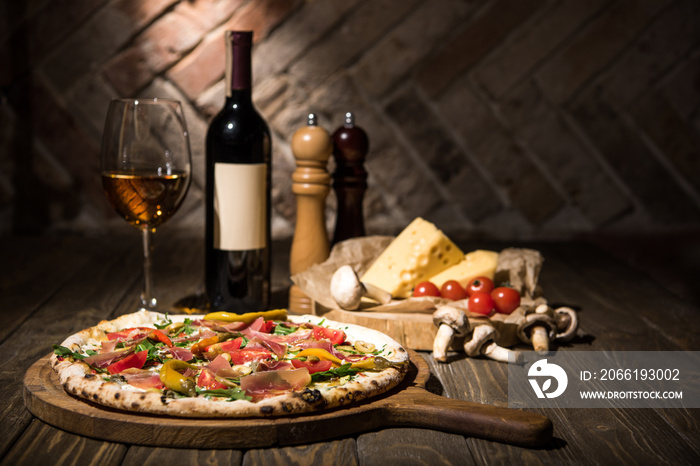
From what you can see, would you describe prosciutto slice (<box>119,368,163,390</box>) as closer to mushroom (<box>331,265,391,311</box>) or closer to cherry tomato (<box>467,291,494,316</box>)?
mushroom (<box>331,265,391,311</box>)

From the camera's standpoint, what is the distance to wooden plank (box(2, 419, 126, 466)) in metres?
0.70

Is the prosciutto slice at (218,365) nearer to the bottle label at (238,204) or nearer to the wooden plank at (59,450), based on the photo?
the wooden plank at (59,450)

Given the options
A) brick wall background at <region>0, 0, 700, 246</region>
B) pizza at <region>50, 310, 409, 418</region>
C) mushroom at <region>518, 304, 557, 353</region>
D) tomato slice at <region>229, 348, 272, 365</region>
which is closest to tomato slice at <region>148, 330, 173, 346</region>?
pizza at <region>50, 310, 409, 418</region>

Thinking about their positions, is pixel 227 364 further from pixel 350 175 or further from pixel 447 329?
pixel 350 175

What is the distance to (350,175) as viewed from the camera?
1396 millimetres

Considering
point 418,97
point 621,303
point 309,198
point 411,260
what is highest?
point 418,97

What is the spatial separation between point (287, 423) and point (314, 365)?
0.14 metres

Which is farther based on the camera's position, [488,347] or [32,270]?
[32,270]

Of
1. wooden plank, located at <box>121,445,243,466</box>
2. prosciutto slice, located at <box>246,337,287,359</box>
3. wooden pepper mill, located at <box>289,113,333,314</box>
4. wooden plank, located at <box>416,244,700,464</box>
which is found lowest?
wooden plank, located at <box>416,244,700,464</box>

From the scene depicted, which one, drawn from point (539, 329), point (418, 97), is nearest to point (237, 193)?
point (539, 329)

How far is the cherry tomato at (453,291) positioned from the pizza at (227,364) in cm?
26

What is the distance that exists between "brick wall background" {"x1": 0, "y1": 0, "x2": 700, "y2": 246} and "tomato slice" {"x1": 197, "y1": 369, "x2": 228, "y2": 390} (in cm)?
171

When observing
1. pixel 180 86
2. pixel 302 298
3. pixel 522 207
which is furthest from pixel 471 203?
pixel 302 298

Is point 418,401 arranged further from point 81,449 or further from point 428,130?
point 428,130
